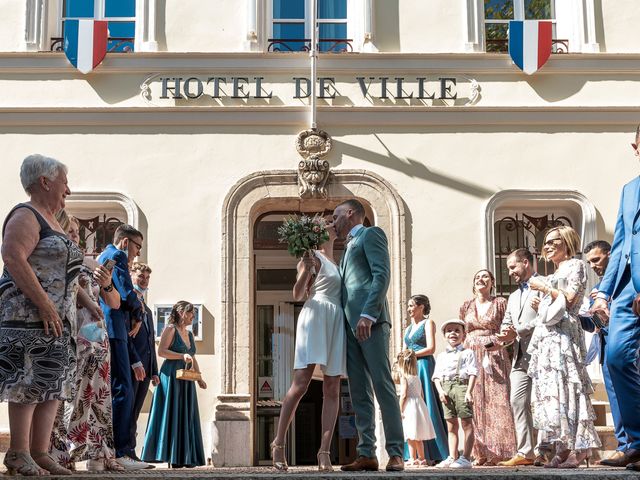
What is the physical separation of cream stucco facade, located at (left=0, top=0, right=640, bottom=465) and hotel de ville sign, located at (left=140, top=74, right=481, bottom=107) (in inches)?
0.6

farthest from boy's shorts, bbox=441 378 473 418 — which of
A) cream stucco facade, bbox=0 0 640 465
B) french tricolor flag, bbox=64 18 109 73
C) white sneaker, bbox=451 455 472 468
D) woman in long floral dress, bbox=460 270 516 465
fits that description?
french tricolor flag, bbox=64 18 109 73

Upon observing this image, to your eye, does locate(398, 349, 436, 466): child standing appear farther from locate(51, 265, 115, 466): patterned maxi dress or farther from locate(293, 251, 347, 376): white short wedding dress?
locate(51, 265, 115, 466): patterned maxi dress

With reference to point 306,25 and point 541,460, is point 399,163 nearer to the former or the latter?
point 306,25

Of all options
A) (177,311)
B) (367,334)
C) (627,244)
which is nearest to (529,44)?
(177,311)

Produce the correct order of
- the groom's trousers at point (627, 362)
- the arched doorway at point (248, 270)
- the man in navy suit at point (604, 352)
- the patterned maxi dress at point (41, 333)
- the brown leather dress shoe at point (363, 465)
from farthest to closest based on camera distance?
1. the arched doorway at point (248, 270)
2. the brown leather dress shoe at point (363, 465)
3. the man in navy suit at point (604, 352)
4. the groom's trousers at point (627, 362)
5. the patterned maxi dress at point (41, 333)

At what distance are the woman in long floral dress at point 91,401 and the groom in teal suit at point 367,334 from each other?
1.66 meters

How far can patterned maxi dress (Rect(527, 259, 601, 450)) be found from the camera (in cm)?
841

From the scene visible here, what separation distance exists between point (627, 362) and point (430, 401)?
469 centimetres

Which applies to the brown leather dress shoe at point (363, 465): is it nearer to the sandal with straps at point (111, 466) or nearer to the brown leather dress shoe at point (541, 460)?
the sandal with straps at point (111, 466)

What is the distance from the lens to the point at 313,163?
12.6 meters

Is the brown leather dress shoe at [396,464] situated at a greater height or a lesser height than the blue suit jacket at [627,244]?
lesser

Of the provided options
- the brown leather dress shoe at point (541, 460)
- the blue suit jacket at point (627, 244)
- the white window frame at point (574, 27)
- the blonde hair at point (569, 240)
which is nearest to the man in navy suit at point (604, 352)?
the blue suit jacket at point (627, 244)

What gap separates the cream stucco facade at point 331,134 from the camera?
12.6m

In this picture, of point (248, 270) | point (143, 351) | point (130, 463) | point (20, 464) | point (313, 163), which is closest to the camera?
point (20, 464)
